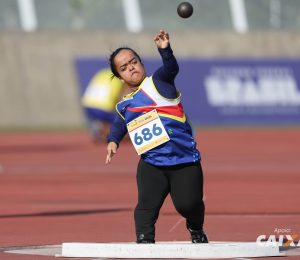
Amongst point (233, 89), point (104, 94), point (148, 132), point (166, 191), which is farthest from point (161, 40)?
point (233, 89)

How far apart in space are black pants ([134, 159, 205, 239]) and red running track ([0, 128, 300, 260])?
98 centimetres

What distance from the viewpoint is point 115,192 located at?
17.5m

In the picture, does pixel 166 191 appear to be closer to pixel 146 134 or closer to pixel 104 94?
pixel 146 134

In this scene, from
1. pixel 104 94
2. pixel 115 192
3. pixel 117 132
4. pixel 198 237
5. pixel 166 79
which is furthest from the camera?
pixel 104 94

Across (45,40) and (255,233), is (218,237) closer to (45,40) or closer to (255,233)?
(255,233)

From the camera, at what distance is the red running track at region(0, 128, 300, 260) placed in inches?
478

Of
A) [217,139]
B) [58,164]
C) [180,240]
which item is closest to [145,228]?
[180,240]

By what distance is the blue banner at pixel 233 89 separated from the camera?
3628 centimetres

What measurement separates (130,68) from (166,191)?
43.3 inches

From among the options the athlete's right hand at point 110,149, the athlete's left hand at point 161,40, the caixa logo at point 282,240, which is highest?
the athlete's left hand at point 161,40

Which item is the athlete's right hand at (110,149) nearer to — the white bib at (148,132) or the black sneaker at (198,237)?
the white bib at (148,132)

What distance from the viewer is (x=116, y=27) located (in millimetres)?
38156

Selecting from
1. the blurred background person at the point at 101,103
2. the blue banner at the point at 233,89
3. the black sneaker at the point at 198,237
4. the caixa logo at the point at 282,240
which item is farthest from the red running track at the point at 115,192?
the blue banner at the point at 233,89

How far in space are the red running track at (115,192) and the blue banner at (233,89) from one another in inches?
182
